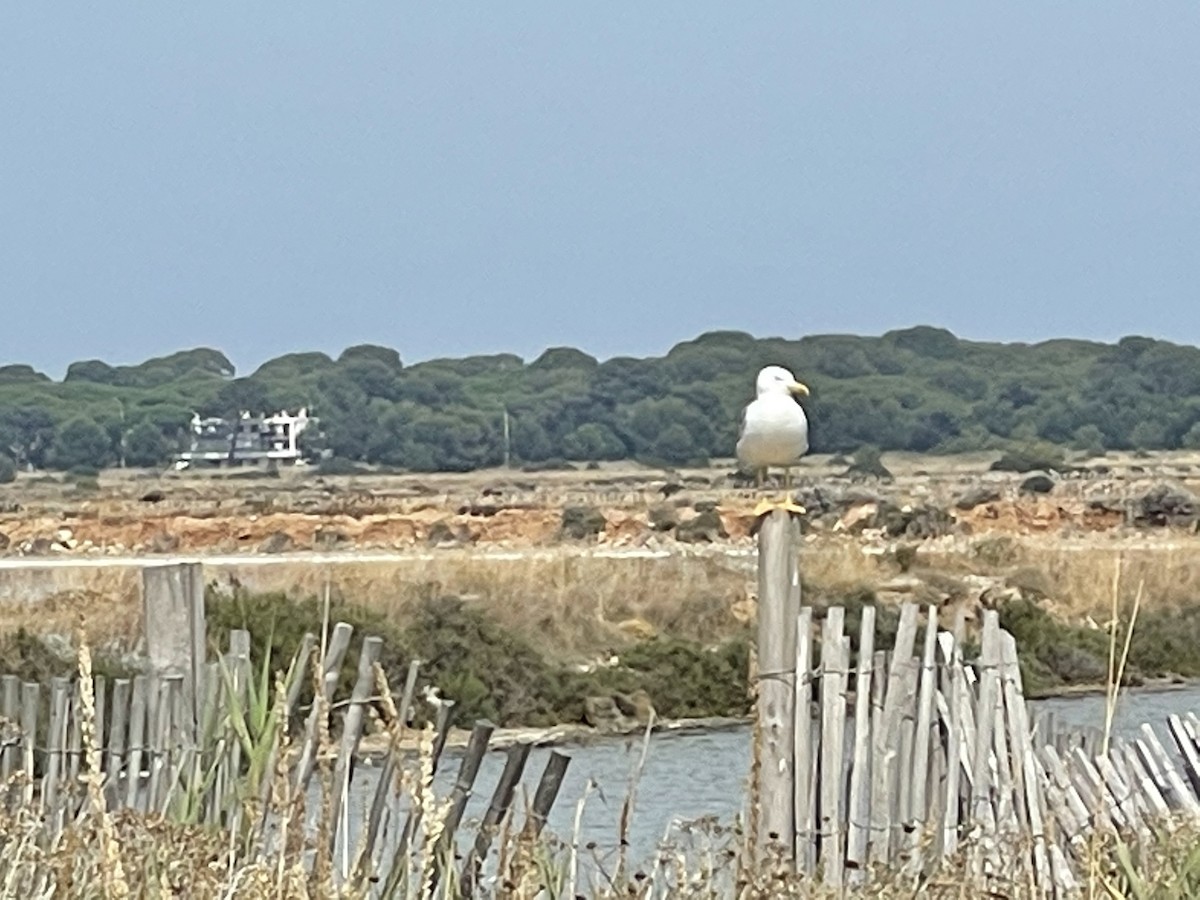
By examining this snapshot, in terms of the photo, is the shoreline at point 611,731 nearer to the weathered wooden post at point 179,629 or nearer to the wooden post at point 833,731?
the weathered wooden post at point 179,629

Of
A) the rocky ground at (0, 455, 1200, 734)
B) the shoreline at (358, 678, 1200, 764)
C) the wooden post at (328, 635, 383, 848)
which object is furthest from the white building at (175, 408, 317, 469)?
the wooden post at (328, 635, 383, 848)

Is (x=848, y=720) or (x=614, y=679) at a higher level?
(x=848, y=720)

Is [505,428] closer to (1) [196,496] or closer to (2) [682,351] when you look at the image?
(2) [682,351]

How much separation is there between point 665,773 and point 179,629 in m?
9.45

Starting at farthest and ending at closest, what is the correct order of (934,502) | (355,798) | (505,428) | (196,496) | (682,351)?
1. (682,351)
2. (505,428)
3. (196,496)
4. (934,502)
5. (355,798)

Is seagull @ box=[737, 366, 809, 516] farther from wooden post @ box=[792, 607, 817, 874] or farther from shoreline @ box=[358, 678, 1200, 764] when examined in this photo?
shoreline @ box=[358, 678, 1200, 764]

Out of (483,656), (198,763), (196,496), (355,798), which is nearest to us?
(198,763)

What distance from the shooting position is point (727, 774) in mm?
16469

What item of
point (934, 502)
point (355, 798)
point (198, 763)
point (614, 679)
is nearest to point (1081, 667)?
point (614, 679)

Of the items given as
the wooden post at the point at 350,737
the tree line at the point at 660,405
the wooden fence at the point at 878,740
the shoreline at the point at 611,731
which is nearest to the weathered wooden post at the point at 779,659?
the wooden fence at the point at 878,740

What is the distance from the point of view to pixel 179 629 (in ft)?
24.0

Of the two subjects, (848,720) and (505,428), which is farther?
(505,428)

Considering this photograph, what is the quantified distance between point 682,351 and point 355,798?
103583 millimetres

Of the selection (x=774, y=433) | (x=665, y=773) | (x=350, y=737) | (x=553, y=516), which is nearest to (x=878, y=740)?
(x=774, y=433)
